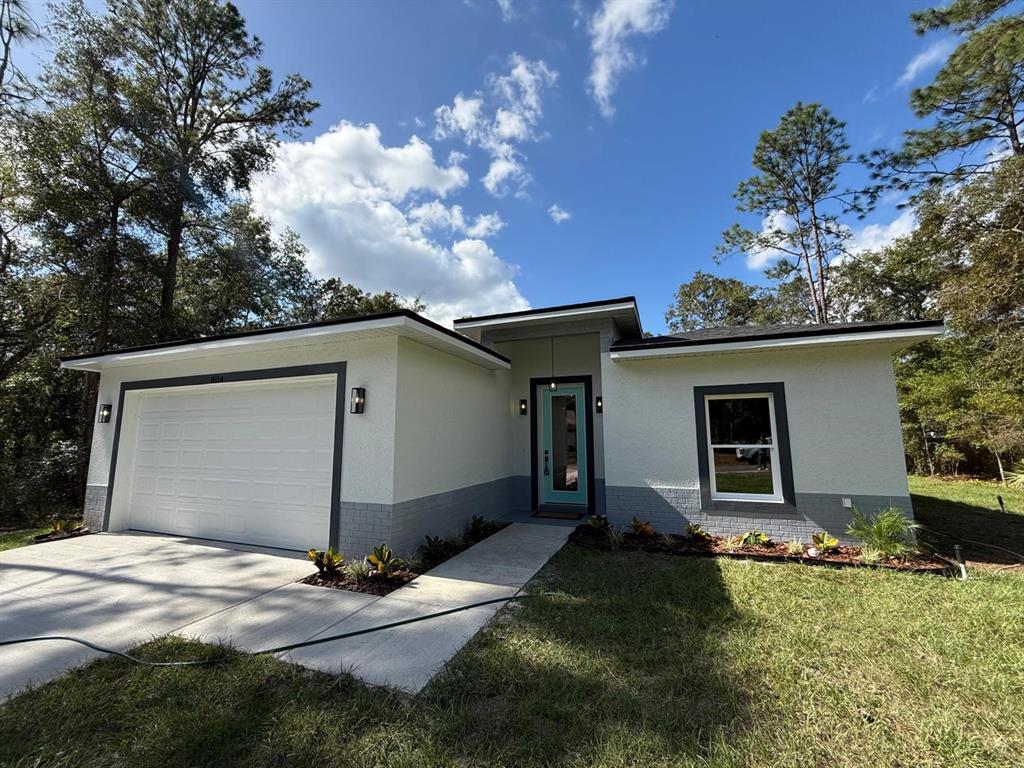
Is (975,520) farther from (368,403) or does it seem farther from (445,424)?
(368,403)

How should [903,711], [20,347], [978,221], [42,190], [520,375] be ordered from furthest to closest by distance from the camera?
[20,347] < [978,221] < [42,190] < [520,375] < [903,711]

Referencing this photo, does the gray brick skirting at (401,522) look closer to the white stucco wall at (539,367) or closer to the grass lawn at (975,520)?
the white stucco wall at (539,367)

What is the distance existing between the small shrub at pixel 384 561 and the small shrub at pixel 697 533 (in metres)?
4.37

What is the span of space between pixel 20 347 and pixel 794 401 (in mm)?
19085

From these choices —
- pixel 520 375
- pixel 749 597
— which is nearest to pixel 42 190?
pixel 520 375

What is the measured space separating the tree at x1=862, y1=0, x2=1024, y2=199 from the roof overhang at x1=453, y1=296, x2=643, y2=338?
10831 millimetres

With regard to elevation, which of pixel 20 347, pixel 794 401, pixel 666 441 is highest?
pixel 20 347

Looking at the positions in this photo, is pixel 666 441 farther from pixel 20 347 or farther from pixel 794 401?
pixel 20 347

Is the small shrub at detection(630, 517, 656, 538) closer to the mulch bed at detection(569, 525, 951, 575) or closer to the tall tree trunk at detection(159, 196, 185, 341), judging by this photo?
the mulch bed at detection(569, 525, 951, 575)

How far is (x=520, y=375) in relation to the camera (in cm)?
889

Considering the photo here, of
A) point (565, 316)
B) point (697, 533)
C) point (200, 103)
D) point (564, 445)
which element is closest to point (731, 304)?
point (564, 445)

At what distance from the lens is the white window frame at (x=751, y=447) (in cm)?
622

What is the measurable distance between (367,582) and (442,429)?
2375mm

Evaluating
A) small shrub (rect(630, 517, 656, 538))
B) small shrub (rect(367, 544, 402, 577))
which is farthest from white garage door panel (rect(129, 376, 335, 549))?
small shrub (rect(630, 517, 656, 538))
